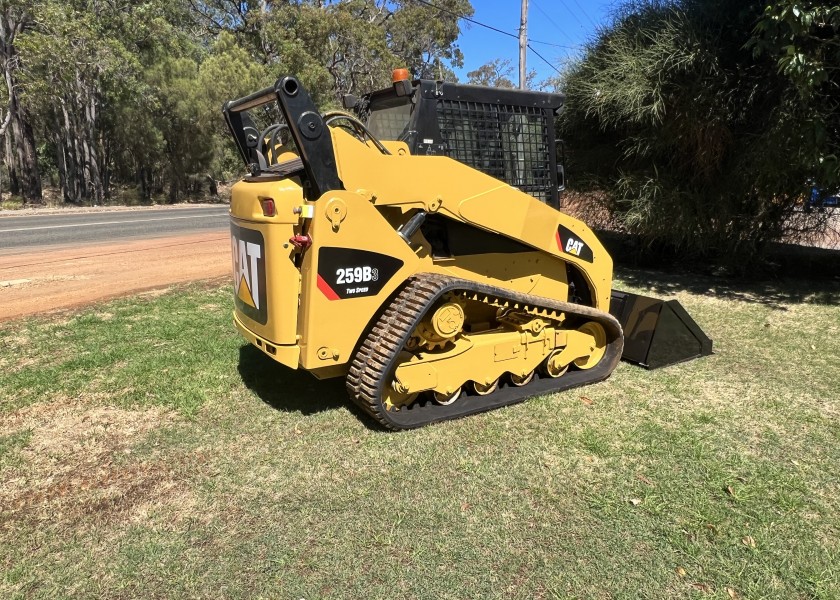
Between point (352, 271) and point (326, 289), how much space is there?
19 cm

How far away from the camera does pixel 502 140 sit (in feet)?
14.4

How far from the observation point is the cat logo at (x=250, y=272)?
3453mm

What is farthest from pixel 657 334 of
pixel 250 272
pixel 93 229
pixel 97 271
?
pixel 93 229

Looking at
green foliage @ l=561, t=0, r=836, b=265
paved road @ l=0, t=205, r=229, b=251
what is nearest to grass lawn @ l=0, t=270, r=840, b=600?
green foliage @ l=561, t=0, r=836, b=265

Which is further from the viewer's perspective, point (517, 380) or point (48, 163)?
point (48, 163)

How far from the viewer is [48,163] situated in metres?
40.6

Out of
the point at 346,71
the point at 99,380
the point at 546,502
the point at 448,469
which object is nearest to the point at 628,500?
the point at 546,502

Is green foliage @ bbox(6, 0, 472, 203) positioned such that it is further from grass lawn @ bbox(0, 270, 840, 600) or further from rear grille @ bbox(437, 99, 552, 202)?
rear grille @ bbox(437, 99, 552, 202)

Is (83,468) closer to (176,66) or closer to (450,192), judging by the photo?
(450,192)

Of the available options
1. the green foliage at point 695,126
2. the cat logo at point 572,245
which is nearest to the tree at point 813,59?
the green foliage at point 695,126

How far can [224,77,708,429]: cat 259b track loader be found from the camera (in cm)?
326

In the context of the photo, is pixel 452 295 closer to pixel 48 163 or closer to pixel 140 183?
pixel 140 183

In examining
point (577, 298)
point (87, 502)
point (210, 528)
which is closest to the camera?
point (210, 528)

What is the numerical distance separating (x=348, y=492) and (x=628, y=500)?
1509 millimetres
